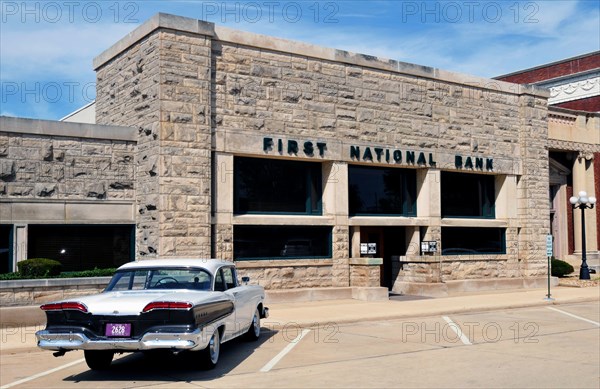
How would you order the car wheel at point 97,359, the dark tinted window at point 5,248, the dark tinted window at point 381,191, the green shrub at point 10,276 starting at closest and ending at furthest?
the car wheel at point 97,359 → the green shrub at point 10,276 → the dark tinted window at point 5,248 → the dark tinted window at point 381,191

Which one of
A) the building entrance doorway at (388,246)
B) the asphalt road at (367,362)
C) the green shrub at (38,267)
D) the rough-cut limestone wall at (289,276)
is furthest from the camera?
the building entrance doorway at (388,246)

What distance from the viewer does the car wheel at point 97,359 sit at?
9.98m

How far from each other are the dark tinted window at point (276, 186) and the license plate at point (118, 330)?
33.1 feet

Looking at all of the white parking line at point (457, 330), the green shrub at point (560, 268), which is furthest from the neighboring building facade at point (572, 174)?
the white parking line at point (457, 330)

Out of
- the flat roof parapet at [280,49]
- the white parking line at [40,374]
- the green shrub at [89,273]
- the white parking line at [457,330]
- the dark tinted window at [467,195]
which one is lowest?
the white parking line at [457,330]

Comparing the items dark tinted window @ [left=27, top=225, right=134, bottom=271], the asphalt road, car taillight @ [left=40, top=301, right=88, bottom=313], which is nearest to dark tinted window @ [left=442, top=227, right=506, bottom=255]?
the asphalt road

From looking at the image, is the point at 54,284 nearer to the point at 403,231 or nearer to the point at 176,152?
the point at 176,152

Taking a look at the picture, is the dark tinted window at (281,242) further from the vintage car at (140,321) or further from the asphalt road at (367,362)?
the vintage car at (140,321)

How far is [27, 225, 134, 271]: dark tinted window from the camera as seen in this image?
54.6 feet

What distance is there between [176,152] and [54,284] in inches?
174

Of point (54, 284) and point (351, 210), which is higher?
point (351, 210)

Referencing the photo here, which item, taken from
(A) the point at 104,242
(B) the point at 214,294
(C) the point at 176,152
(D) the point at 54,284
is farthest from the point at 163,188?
(B) the point at 214,294

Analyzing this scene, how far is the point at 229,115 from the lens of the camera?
1880cm

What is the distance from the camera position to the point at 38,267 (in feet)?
50.4
